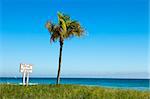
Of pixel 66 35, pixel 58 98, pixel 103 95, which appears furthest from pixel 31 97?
pixel 66 35

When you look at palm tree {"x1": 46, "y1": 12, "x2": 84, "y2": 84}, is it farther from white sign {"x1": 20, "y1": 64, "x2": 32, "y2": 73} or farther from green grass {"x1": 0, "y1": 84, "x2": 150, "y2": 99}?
green grass {"x1": 0, "y1": 84, "x2": 150, "y2": 99}

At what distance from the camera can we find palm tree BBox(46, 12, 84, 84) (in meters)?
34.3

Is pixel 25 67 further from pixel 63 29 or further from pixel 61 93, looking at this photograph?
pixel 61 93

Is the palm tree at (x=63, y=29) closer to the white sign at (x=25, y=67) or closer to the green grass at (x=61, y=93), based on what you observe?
the white sign at (x=25, y=67)

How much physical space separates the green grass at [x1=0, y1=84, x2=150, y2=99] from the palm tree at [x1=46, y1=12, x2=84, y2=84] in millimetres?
4483

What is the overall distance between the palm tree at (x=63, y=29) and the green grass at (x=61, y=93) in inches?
176

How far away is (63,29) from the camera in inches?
1348

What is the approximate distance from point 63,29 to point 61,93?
23.4 ft

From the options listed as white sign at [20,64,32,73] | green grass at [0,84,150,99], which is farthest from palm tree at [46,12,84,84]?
green grass at [0,84,150,99]

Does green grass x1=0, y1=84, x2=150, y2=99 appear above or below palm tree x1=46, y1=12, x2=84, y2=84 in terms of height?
below

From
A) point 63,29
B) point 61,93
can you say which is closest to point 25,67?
point 63,29

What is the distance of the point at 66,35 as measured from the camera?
3444 cm

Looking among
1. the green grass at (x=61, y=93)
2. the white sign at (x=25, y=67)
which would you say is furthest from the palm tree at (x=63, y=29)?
the green grass at (x=61, y=93)

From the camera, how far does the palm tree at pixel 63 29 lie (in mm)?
34281
